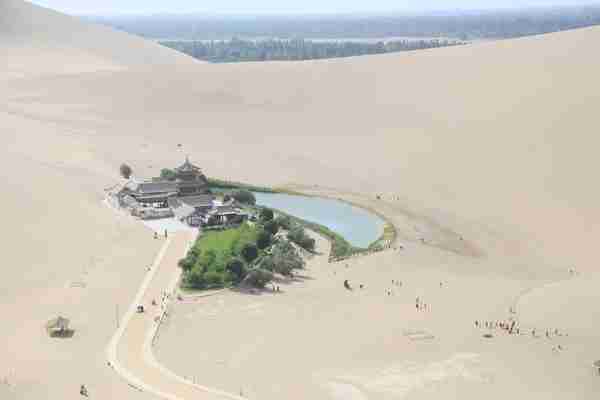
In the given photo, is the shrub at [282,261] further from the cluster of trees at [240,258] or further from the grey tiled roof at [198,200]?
the grey tiled roof at [198,200]

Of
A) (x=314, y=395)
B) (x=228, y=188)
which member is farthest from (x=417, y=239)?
(x=314, y=395)

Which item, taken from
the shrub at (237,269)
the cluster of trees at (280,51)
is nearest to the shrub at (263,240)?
the shrub at (237,269)

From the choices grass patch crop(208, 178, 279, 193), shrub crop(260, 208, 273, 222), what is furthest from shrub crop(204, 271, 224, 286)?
grass patch crop(208, 178, 279, 193)

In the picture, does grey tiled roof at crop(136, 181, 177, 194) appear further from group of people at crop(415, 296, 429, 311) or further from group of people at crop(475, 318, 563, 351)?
group of people at crop(475, 318, 563, 351)

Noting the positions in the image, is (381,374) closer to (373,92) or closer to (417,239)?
(417,239)

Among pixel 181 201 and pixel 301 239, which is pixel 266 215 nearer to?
pixel 301 239

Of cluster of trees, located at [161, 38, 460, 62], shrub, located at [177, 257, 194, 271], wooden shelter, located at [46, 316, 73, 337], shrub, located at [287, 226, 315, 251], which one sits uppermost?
wooden shelter, located at [46, 316, 73, 337]

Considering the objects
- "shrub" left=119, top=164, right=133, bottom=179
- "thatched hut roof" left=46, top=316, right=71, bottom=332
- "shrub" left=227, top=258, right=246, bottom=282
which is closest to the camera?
"thatched hut roof" left=46, top=316, right=71, bottom=332

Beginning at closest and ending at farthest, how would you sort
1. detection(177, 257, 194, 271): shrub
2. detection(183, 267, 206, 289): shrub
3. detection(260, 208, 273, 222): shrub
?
detection(183, 267, 206, 289): shrub, detection(177, 257, 194, 271): shrub, detection(260, 208, 273, 222): shrub
